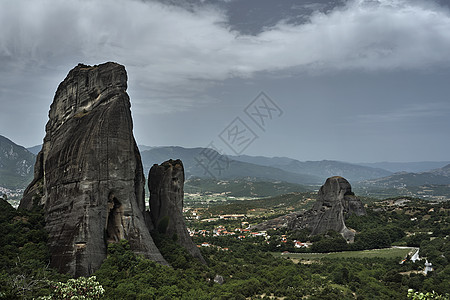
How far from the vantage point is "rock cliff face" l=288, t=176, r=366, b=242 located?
67188mm

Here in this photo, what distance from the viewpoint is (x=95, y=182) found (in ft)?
84.2

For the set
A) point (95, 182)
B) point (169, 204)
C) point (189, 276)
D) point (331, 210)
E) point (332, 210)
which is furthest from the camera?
point (331, 210)

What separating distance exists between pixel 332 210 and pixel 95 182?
5410cm

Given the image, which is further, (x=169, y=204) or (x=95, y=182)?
(x=169, y=204)

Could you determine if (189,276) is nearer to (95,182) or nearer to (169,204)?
(169,204)

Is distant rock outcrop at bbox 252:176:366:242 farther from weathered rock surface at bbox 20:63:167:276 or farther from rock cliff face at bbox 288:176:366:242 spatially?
weathered rock surface at bbox 20:63:167:276

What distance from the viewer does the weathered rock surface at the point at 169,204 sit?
33562 mm

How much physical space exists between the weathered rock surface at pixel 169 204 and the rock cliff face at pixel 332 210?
40010mm

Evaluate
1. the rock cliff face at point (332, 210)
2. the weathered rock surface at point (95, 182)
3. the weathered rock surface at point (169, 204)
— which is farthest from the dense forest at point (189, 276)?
the rock cliff face at point (332, 210)

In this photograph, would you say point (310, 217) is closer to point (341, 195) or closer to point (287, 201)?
point (341, 195)

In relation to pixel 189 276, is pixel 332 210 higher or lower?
lower

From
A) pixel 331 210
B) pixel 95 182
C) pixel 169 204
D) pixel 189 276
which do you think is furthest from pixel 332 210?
pixel 95 182

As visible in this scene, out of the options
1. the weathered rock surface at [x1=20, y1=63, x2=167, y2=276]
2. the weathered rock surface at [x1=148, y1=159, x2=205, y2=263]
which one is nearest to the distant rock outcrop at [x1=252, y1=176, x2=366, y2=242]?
the weathered rock surface at [x1=148, y1=159, x2=205, y2=263]

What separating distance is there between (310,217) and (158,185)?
47324 millimetres
